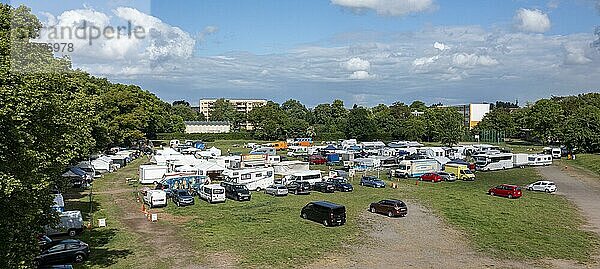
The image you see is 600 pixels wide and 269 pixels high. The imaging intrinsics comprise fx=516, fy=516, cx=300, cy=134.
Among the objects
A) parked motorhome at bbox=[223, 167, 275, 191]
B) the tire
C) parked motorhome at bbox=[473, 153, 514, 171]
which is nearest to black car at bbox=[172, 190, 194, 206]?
parked motorhome at bbox=[223, 167, 275, 191]

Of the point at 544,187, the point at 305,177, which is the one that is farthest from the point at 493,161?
the point at 305,177

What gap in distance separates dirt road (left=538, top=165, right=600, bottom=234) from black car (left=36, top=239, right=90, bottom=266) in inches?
862

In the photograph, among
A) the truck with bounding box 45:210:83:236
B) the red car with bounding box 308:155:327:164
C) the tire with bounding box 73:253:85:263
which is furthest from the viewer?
the red car with bounding box 308:155:327:164

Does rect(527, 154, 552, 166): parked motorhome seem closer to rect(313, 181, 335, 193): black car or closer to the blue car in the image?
the blue car

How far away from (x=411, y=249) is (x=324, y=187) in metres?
15.5

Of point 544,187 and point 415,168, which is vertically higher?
point 415,168

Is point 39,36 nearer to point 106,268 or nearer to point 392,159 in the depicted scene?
point 106,268

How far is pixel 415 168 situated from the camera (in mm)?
43938

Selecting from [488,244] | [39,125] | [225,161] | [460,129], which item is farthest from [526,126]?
[39,125]

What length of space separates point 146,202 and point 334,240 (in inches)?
535

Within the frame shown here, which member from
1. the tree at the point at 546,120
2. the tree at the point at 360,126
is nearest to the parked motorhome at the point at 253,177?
the tree at the point at 360,126

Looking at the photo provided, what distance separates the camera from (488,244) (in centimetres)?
2080

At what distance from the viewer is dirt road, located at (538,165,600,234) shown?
28.3 meters

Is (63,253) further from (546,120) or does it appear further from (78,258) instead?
(546,120)
